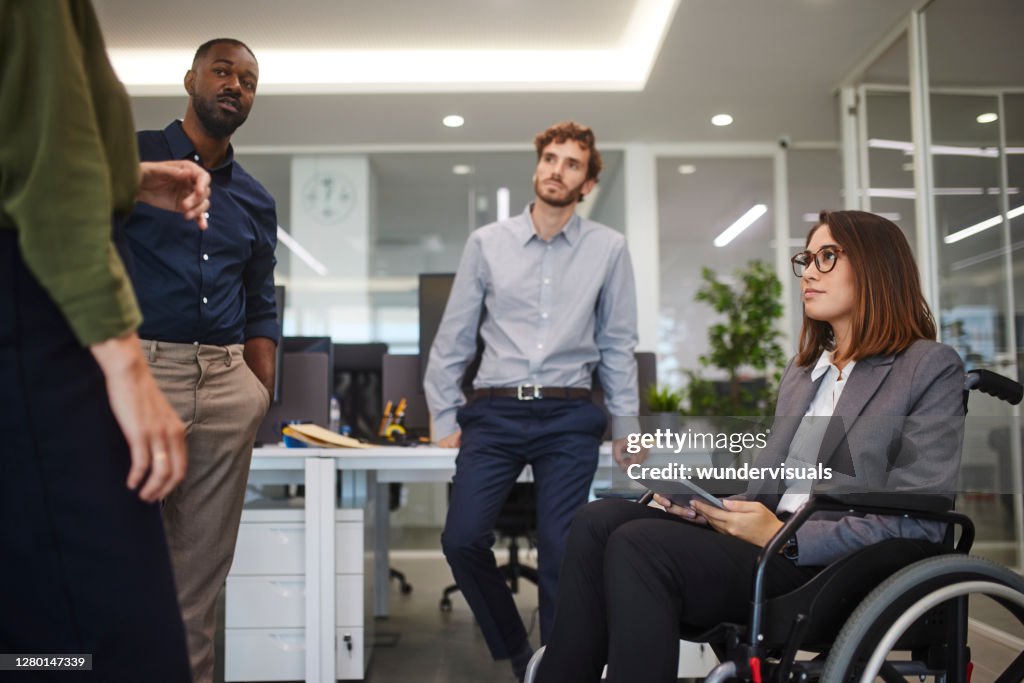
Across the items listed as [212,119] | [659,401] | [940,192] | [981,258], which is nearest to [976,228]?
[981,258]

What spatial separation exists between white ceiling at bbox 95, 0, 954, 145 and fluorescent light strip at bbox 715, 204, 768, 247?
56 cm

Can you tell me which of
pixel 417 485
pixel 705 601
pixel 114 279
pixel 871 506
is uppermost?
pixel 114 279

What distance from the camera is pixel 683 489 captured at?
57.3 inches

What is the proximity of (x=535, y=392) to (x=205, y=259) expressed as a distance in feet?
3.27

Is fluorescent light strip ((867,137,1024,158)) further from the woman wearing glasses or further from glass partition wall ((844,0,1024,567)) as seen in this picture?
the woman wearing glasses

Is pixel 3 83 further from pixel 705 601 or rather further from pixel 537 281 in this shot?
pixel 537 281

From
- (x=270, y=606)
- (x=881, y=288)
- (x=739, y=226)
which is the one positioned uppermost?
(x=739, y=226)

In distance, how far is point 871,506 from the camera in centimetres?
133

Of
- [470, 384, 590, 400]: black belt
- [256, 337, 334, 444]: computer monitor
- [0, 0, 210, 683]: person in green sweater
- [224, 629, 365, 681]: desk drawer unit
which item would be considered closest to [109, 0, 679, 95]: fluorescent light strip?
[256, 337, 334, 444]: computer monitor

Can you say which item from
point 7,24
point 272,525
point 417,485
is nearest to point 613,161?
point 417,485

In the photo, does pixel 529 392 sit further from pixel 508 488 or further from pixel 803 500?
pixel 803 500

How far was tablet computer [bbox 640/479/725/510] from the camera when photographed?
4.67 ft

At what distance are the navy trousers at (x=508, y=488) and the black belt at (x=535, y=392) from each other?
22 millimetres

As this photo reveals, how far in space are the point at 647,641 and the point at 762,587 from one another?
21cm
